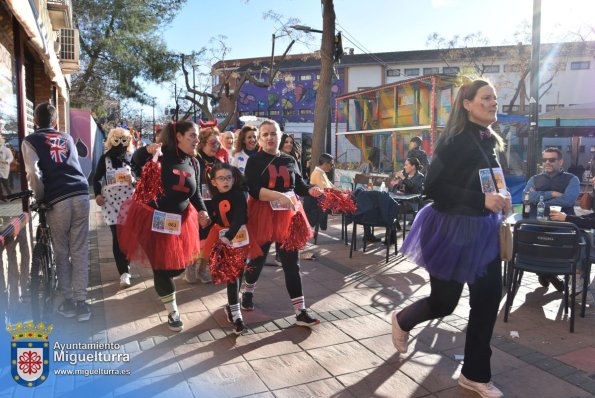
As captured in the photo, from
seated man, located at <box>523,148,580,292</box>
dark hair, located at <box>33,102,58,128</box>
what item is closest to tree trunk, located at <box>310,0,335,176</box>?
seated man, located at <box>523,148,580,292</box>

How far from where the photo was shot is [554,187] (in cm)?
550

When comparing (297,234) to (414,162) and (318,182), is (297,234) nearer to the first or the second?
(318,182)

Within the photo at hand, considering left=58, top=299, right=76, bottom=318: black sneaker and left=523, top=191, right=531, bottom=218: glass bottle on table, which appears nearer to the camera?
left=58, top=299, right=76, bottom=318: black sneaker

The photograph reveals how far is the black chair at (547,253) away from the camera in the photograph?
13.4ft

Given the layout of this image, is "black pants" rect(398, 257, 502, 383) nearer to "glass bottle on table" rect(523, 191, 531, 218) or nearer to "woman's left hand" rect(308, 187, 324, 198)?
"woman's left hand" rect(308, 187, 324, 198)

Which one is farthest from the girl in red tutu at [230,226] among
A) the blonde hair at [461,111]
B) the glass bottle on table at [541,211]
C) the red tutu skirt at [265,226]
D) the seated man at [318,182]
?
the glass bottle on table at [541,211]

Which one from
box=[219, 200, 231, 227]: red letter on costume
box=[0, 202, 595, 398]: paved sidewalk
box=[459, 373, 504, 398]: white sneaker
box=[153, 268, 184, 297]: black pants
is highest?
box=[219, 200, 231, 227]: red letter on costume

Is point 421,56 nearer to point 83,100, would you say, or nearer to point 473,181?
point 83,100

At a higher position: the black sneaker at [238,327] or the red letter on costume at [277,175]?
the red letter on costume at [277,175]

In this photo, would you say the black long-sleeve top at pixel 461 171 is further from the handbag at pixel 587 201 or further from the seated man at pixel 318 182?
the seated man at pixel 318 182

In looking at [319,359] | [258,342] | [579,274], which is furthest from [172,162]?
[579,274]

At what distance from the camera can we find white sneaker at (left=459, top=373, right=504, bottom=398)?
9.58ft

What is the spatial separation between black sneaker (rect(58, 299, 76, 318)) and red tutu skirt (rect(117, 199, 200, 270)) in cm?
84

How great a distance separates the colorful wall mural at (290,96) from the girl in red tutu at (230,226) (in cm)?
3929
